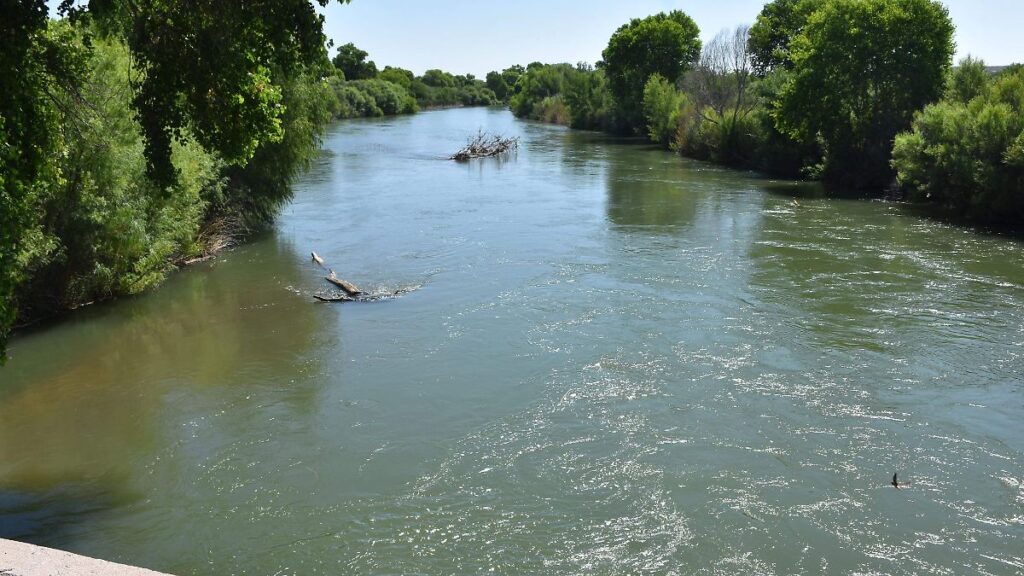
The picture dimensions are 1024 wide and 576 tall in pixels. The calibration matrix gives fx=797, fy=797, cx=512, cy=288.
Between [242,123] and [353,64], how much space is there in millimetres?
124884

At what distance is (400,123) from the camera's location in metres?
88.4

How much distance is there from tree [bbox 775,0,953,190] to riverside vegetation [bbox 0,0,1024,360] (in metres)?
0.09

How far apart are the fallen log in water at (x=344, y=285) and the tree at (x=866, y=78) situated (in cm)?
2646

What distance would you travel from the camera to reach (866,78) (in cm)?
3650

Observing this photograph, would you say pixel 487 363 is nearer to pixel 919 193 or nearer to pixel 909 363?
pixel 909 363

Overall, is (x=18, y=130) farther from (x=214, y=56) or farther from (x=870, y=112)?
(x=870, y=112)

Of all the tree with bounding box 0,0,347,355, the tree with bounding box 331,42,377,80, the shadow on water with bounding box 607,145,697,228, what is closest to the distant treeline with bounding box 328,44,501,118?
the tree with bounding box 331,42,377,80

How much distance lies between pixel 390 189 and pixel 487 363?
75.8 ft

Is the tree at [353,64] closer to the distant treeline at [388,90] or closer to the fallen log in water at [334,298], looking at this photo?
the distant treeline at [388,90]

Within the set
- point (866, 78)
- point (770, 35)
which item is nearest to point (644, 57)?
point (770, 35)

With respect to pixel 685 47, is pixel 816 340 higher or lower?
lower

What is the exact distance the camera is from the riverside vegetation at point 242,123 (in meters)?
9.41

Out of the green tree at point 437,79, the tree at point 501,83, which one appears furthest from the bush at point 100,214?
the tree at point 501,83

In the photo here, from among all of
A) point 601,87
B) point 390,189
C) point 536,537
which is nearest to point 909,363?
point 536,537
